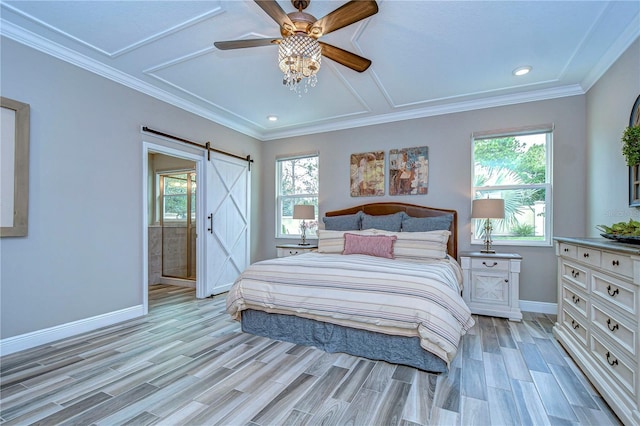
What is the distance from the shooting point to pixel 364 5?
1.79 m

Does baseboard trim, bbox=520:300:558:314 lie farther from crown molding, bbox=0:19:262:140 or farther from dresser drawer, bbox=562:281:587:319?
crown molding, bbox=0:19:262:140

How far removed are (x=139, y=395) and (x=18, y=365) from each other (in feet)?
4.04

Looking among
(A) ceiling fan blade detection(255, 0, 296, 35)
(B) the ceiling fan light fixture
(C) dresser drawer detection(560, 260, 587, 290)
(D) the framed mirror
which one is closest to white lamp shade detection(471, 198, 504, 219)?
(C) dresser drawer detection(560, 260, 587, 290)

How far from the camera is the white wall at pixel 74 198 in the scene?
8.38 ft

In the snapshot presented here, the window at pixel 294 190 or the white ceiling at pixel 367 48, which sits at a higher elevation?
the white ceiling at pixel 367 48

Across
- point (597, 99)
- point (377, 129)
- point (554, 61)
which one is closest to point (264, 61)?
point (377, 129)

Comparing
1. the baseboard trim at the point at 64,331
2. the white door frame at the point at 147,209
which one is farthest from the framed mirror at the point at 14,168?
the white door frame at the point at 147,209

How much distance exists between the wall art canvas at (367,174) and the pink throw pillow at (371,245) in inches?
46.4

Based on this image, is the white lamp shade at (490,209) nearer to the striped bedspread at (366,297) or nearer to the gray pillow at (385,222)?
the gray pillow at (385,222)

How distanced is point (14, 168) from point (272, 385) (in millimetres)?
2778

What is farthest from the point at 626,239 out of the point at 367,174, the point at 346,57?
the point at 367,174

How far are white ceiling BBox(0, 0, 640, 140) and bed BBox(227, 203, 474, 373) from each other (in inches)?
74.6

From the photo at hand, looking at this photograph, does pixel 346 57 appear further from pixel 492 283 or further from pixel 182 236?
pixel 182 236

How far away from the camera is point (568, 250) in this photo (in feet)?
8.19
